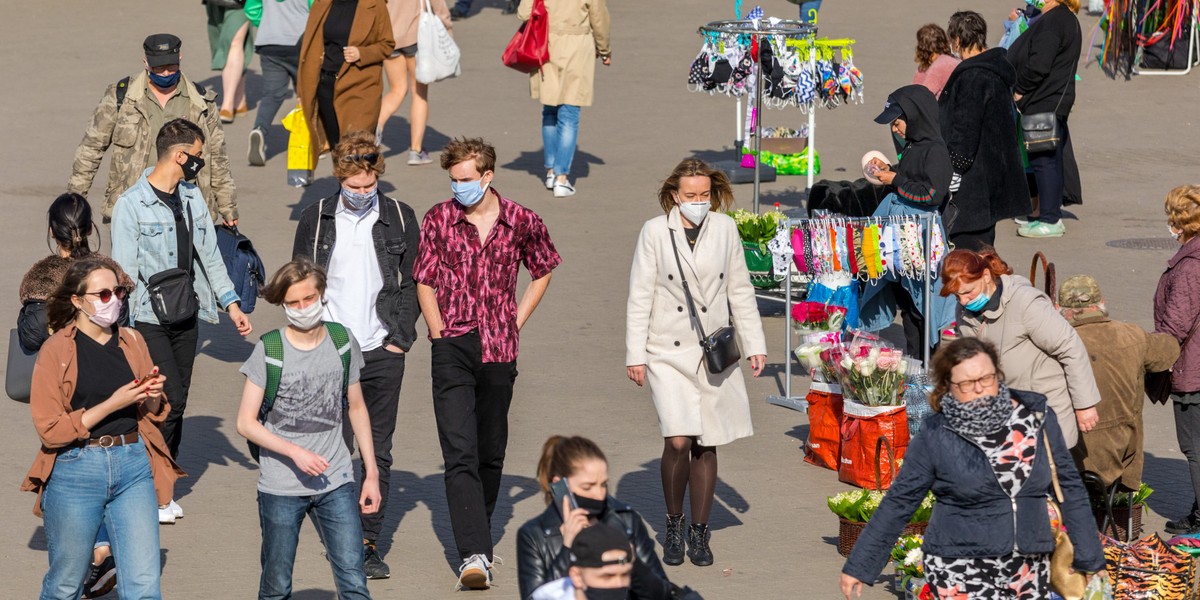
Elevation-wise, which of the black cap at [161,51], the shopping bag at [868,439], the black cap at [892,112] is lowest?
the shopping bag at [868,439]

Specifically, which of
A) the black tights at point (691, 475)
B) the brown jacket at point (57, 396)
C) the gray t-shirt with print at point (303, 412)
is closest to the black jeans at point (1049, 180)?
the black tights at point (691, 475)

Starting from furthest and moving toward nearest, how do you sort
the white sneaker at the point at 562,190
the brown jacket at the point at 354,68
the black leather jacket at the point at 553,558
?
the white sneaker at the point at 562,190 < the brown jacket at the point at 354,68 < the black leather jacket at the point at 553,558

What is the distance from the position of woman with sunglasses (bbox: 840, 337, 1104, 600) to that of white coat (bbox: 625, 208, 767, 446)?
6.50 ft

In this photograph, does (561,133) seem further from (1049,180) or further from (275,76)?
(1049,180)

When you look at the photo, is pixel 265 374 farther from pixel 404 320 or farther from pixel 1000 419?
pixel 1000 419

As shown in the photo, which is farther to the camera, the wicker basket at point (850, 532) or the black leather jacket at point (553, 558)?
the wicker basket at point (850, 532)

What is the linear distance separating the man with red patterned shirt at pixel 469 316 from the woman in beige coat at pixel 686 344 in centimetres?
61

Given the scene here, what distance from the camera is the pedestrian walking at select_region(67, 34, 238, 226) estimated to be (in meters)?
9.77

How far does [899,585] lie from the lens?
290 inches

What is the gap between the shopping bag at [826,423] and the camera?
30.0 feet

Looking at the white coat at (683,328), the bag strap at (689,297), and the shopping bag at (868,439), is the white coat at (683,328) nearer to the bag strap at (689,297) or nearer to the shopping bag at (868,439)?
the bag strap at (689,297)

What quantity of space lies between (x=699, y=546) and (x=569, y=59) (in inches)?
294

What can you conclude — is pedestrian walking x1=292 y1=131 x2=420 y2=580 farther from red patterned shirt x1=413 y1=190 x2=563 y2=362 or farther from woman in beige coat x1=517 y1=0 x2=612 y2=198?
woman in beige coat x1=517 y1=0 x2=612 y2=198

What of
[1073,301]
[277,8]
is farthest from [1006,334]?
[277,8]
